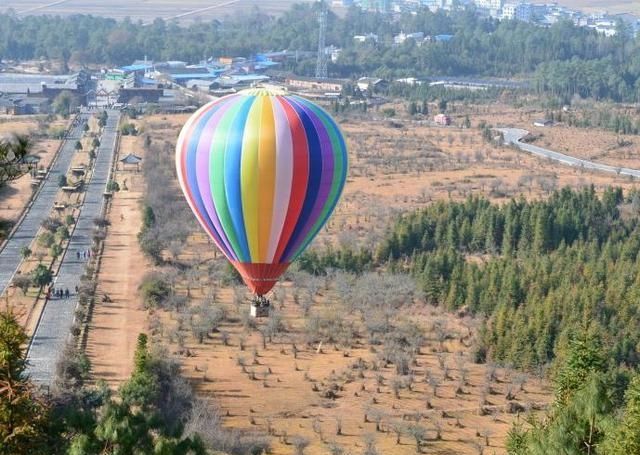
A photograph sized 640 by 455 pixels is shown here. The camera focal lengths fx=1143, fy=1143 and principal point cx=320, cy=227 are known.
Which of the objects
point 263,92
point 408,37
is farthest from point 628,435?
point 408,37

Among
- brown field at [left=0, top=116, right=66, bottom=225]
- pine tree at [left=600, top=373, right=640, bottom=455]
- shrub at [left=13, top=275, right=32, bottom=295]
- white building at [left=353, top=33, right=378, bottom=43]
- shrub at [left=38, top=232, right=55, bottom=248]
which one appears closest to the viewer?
pine tree at [left=600, top=373, right=640, bottom=455]

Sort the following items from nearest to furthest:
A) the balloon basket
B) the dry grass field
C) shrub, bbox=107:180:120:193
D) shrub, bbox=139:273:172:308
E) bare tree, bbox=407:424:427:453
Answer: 1. the balloon basket
2. bare tree, bbox=407:424:427:453
3. the dry grass field
4. shrub, bbox=139:273:172:308
5. shrub, bbox=107:180:120:193

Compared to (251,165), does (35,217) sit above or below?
below

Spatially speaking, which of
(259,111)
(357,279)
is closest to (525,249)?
(357,279)

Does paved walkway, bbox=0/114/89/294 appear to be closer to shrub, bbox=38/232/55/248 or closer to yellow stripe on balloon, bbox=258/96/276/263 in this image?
shrub, bbox=38/232/55/248

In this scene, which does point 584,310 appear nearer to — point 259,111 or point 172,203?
point 259,111

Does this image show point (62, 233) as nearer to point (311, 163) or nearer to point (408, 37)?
point (311, 163)

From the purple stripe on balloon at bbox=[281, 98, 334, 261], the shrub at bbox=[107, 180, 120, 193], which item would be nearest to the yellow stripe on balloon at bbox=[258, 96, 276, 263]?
the purple stripe on balloon at bbox=[281, 98, 334, 261]
